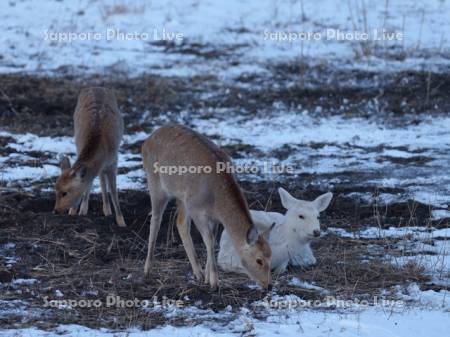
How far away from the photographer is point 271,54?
2009cm

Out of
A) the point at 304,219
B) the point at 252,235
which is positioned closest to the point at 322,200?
the point at 304,219

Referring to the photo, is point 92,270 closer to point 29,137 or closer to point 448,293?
point 448,293

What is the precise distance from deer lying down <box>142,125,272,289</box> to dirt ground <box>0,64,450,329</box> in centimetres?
26

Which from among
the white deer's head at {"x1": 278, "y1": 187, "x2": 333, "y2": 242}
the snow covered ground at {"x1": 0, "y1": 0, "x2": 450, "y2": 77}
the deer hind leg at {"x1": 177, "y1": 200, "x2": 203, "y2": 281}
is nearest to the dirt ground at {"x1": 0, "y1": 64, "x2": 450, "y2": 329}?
the deer hind leg at {"x1": 177, "y1": 200, "x2": 203, "y2": 281}

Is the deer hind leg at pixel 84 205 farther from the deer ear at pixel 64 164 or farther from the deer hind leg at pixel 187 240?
the deer hind leg at pixel 187 240

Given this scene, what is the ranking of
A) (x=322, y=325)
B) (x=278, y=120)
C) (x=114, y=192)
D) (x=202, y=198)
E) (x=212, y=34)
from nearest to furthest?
(x=322, y=325), (x=202, y=198), (x=114, y=192), (x=278, y=120), (x=212, y=34)

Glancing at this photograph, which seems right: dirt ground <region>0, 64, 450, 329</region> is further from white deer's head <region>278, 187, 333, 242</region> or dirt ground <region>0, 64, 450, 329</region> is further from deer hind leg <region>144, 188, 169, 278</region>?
white deer's head <region>278, 187, 333, 242</region>

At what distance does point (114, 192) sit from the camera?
11.6 meters

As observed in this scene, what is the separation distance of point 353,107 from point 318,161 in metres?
3.13

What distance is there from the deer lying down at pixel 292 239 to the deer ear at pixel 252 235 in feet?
3.46

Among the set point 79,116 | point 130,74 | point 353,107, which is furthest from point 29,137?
point 353,107

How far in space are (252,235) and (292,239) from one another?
1.30 metres

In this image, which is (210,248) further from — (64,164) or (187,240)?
(64,164)

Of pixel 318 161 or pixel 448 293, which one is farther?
pixel 318 161
